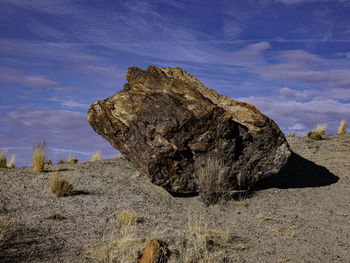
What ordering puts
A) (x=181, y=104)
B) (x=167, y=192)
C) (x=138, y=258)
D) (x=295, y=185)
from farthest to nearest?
(x=295, y=185)
(x=167, y=192)
(x=181, y=104)
(x=138, y=258)

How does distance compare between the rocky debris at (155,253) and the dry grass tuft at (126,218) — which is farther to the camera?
the dry grass tuft at (126,218)

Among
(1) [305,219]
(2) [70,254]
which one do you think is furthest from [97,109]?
(1) [305,219]

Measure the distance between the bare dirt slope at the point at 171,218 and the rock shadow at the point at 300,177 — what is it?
32 millimetres

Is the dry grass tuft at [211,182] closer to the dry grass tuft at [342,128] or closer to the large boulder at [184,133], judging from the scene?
the large boulder at [184,133]

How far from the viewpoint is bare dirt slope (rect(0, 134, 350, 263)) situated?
5281 millimetres

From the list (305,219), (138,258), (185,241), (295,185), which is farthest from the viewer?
(295,185)

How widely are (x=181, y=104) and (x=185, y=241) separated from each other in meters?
3.47

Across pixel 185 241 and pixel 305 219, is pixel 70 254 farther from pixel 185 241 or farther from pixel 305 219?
pixel 305 219

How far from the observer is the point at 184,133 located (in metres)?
7.75

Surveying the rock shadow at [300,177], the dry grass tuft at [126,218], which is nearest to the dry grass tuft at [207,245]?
the dry grass tuft at [126,218]

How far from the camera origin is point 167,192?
8633 mm

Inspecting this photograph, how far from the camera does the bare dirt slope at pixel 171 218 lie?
208 inches

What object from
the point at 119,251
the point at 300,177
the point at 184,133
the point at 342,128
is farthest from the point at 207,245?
the point at 342,128

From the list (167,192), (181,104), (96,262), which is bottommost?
(96,262)
